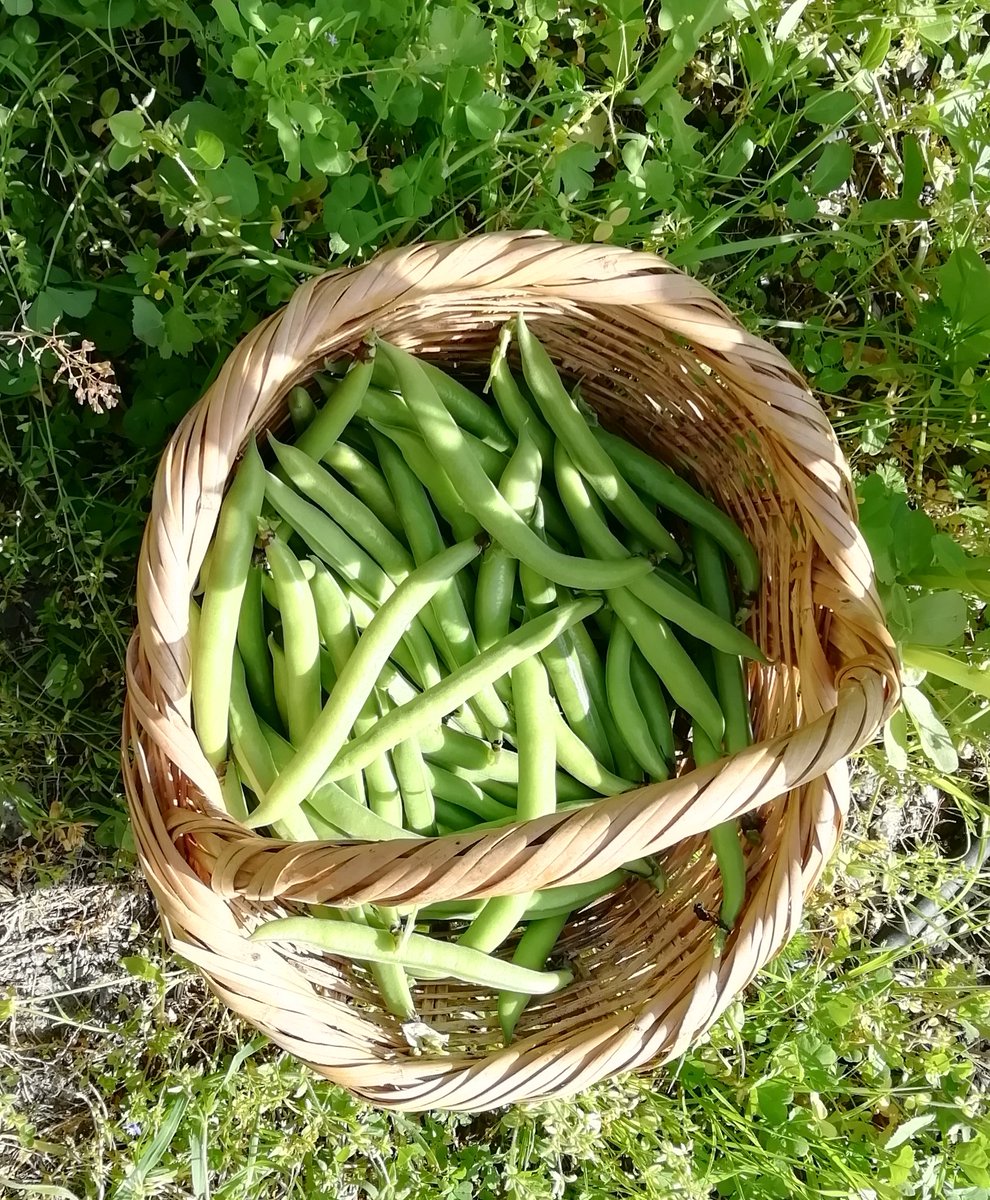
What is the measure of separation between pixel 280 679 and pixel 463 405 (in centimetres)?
51

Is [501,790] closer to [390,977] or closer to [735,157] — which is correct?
[390,977]

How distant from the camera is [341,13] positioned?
4.34ft

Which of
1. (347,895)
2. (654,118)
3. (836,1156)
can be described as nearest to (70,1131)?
(347,895)

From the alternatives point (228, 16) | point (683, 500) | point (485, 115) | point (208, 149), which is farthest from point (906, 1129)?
point (228, 16)

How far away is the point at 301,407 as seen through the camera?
1484mm

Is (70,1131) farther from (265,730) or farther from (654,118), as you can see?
(654,118)

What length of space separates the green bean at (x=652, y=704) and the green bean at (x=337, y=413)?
0.52 meters

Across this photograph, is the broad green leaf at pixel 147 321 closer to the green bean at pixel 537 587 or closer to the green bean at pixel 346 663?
the green bean at pixel 346 663

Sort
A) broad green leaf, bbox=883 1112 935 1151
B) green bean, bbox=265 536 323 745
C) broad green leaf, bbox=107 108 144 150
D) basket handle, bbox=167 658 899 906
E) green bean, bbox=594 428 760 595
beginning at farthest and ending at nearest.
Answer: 1. broad green leaf, bbox=883 1112 935 1151
2. green bean, bbox=594 428 760 595
3. green bean, bbox=265 536 323 745
4. broad green leaf, bbox=107 108 144 150
5. basket handle, bbox=167 658 899 906

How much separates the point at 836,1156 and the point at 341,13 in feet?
6.54

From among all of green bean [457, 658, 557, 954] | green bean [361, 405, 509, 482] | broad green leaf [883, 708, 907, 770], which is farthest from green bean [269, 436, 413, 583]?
broad green leaf [883, 708, 907, 770]

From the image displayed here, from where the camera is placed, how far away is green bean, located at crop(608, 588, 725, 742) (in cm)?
152

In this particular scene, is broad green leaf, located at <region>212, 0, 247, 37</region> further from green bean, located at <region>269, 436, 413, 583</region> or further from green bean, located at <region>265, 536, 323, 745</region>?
green bean, located at <region>265, 536, 323, 745</region>

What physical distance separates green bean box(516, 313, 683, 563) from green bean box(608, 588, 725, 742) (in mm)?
104
